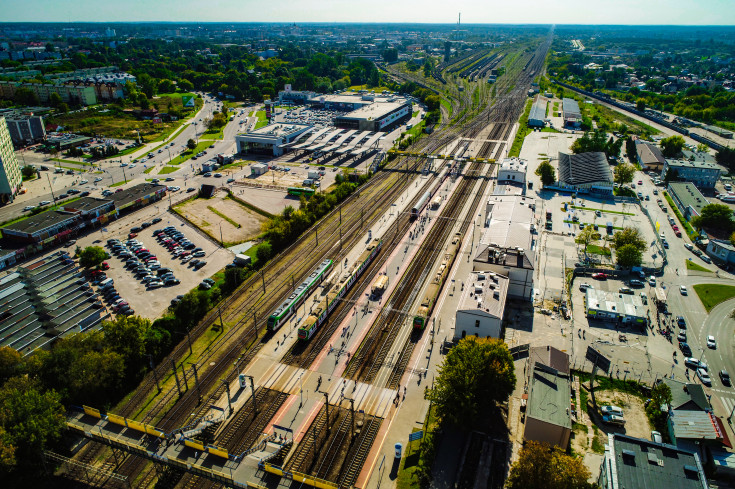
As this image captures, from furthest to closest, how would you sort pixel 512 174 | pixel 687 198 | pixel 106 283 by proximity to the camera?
pixel 512 174
pixel 687 198
pixel 106 283

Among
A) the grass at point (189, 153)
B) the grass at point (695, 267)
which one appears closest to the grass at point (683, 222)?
the grass at point (695, 267)

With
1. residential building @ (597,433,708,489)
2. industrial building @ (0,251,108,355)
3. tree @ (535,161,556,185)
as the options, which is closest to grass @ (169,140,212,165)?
industrial building @ (0,251,108,355)

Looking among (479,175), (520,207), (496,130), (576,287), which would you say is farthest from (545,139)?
(576,287)

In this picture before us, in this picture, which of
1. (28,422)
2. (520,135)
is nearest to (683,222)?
(520,135)

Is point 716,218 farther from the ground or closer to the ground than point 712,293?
farther from the ground

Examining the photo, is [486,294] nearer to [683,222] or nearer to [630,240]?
Answer: [630,240]

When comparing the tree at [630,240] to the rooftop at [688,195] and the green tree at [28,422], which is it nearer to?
the rooftop at [688,195]
